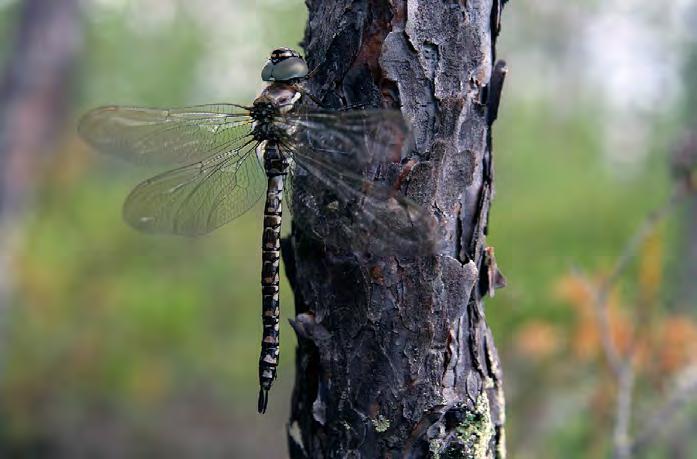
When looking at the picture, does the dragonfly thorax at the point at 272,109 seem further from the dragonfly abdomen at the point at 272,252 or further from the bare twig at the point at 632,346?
the bare twig at the point at 632,346

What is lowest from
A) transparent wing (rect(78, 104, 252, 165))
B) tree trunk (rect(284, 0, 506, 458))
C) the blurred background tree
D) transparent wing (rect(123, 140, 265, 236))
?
tree trunk (rect(284, 0, 506, 458))

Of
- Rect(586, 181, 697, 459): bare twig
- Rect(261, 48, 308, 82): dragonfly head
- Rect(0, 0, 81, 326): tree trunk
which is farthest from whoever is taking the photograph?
Rect(0, 0, 81, 326): tree trunk

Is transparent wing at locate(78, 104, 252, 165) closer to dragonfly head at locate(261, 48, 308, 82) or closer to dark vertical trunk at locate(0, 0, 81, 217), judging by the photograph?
dragonfly head at locate(261, 48, 308, 82)

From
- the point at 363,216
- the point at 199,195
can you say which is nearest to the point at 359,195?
the point at 363,216

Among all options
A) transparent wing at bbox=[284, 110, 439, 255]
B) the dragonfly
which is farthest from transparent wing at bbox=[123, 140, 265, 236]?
transparent wing at bbox=[284, 110, 439, 255]

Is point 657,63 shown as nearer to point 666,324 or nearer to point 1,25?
point 666,324

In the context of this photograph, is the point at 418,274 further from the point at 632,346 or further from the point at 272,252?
the point at 632,346
